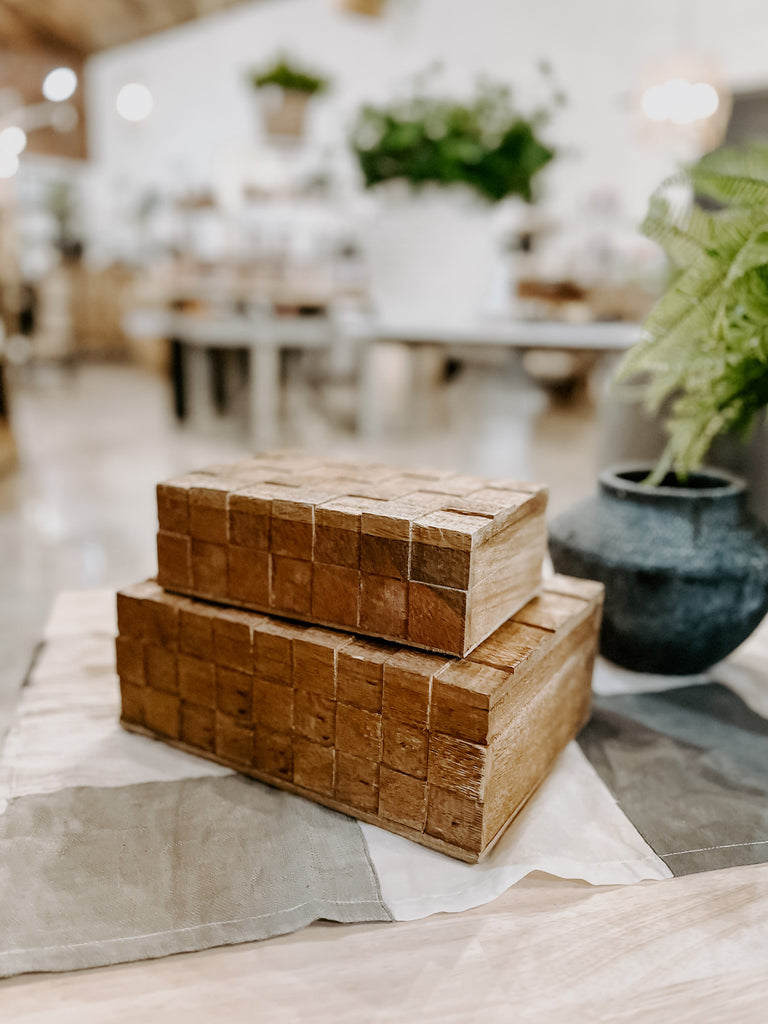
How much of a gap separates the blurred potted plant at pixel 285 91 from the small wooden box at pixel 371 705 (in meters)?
2.30

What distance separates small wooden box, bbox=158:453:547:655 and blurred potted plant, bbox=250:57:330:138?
222 cm

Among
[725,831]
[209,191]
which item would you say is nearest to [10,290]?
[209,191]

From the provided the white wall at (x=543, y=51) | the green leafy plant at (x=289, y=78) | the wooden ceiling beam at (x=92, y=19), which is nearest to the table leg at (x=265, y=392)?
the green leafy plant at (x=289, y=78)

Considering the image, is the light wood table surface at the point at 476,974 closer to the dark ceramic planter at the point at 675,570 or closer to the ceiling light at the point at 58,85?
the dark ceramic planter at the point at 675,570

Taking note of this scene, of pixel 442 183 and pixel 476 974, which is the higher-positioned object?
pixel 442 183

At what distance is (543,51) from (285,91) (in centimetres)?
356

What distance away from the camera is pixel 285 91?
2.62 meters

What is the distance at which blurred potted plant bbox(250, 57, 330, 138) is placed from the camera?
2613mm

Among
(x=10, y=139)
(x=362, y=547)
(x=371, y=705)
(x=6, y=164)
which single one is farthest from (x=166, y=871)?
(x=10, y=139)

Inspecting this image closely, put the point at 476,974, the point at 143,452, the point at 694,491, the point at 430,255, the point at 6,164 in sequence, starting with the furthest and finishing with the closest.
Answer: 1. the point at 6,164
2. the point at 143,452
3. the point at 430,255
4. the point at 694,491
5. the point at 476,974

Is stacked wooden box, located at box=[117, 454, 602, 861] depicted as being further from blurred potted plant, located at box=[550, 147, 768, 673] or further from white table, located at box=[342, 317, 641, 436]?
white table, located at box=[342, 317, 641, 436]

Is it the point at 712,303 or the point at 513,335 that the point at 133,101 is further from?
the point at 712,303

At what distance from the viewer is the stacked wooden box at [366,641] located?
0.69m

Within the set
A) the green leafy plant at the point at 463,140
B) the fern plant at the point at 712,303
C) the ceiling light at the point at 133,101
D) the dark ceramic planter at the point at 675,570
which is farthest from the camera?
the ceiling light at the point at 133,101
